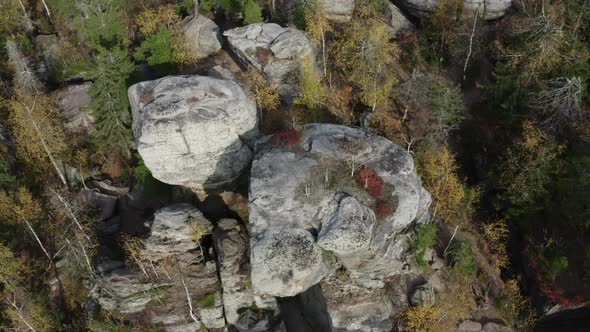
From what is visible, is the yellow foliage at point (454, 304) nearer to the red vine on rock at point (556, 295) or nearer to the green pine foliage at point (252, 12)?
the red vine on rock at point (556, 295)

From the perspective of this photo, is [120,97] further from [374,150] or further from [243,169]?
[374,150]

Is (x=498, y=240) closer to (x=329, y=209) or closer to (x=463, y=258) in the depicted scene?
(x=463, y=258)

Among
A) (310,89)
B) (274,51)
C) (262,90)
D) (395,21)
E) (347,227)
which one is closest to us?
(347,227)

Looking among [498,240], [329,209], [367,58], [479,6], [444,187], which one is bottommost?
[498,240]

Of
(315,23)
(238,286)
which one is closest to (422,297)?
(238,286)

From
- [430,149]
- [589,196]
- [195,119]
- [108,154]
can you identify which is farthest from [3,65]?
[589,196]

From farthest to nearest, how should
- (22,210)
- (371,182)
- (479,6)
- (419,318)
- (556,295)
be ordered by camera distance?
(479,6)
(22,210)
(556,295)
(419,318)
(371,182)
